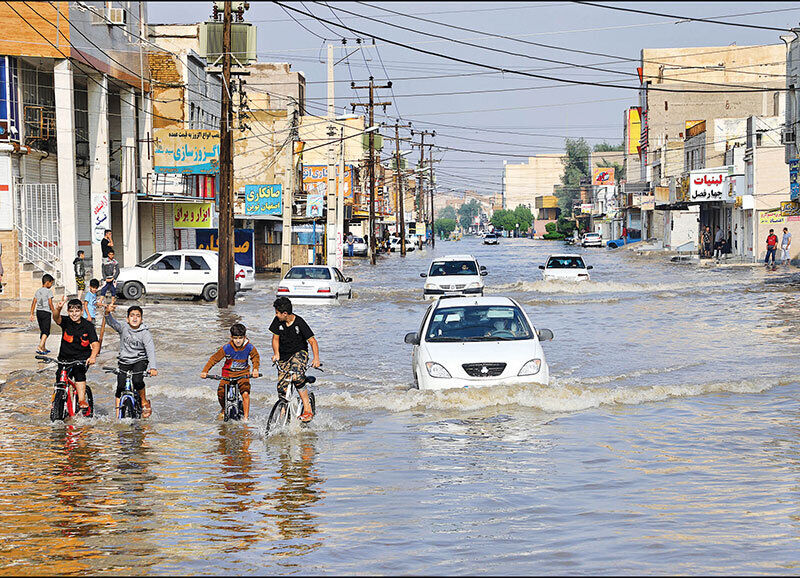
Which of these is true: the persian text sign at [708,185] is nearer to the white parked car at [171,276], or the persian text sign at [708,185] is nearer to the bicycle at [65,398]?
the white parked car at [171,276]

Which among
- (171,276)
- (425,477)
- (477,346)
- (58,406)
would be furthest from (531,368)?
(171,276)

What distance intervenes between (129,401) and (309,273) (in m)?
23.9

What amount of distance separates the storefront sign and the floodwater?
29.9 m

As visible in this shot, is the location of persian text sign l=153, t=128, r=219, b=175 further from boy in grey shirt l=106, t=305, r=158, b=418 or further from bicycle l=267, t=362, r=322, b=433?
bicycle l=267, t=362, r=322, b=433

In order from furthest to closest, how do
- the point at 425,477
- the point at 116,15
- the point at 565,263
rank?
1. the point at 565,263
2. the point at 116,15
3. the point at 425,477

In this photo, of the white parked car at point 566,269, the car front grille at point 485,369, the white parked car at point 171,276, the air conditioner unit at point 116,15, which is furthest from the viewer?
the white parked car at point 566,269

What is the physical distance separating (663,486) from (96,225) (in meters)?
30.2

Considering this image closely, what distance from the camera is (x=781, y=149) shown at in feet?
190

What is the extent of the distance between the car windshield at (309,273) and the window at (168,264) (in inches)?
163

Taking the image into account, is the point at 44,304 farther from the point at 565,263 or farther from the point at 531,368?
the point at 565,263

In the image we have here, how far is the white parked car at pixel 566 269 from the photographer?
1706 inches

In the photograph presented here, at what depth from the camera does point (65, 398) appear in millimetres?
14359

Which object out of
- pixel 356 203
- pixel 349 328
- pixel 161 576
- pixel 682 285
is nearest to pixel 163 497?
pixel 161 576

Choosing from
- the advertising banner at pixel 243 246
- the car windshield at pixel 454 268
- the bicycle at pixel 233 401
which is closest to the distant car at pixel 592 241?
the advertising banner at pixel 243 246
